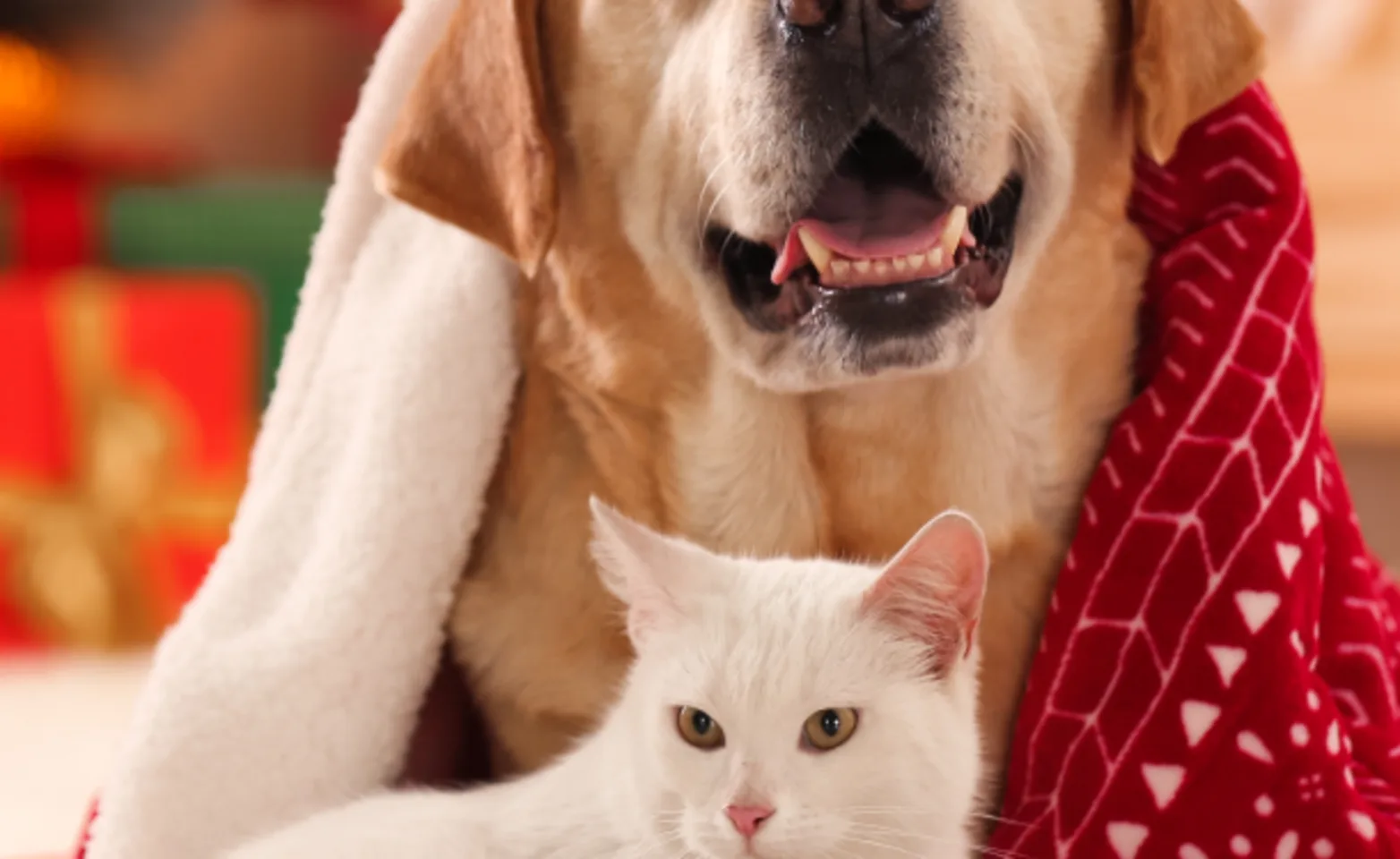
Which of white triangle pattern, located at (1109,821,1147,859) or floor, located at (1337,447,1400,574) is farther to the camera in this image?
floor, located at (1337,447,1400,574)

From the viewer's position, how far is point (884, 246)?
796 millimetres

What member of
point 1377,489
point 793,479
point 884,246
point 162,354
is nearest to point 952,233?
point 884,246

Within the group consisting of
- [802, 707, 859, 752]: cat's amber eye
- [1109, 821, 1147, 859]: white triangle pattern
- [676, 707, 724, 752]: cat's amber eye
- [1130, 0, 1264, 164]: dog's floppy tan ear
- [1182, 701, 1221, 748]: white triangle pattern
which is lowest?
[1109, 821, 1147, 859]: white triangle pattern

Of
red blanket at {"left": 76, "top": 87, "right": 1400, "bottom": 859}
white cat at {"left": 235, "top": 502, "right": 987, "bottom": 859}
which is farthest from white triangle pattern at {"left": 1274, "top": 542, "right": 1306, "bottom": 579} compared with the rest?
white cat at {"left": 235, "top": 502, "right": 987, "bottom": 859}

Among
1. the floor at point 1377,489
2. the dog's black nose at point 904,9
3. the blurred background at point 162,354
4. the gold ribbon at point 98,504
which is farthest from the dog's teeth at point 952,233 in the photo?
the floor at point 1377,489

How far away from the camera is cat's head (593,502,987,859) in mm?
632

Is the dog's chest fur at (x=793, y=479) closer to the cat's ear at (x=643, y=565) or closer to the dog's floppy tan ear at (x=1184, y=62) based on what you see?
the dog's floppy tan ear at (x=1184, y=62)

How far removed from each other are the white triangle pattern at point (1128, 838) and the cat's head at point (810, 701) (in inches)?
6.4

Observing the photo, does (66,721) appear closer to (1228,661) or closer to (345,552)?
(345,552)

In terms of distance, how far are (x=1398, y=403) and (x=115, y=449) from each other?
6.67ft

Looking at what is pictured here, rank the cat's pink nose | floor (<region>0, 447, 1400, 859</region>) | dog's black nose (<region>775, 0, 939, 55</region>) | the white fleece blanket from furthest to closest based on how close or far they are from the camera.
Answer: floor (<region>0, 447, 1400, 859</region>) → the white fleece blanket → dog's black nose (<region>775, 0, 939, 55</region>) → the cat's pink nose

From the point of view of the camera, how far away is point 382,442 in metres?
0.93

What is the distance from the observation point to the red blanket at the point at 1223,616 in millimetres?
815

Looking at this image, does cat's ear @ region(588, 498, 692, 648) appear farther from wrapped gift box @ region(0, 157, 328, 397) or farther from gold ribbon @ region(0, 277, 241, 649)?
wrapped gift box @ region(0, 157, 328, 397)
